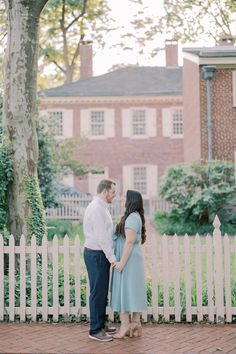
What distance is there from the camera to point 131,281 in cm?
591

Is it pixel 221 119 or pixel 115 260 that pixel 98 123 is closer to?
pixel 221 119

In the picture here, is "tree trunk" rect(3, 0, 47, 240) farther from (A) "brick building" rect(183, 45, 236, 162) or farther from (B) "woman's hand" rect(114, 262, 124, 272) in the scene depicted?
(A) "brick building" rect(183, 45, 236, 162)

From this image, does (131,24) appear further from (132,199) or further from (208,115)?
(132,199)

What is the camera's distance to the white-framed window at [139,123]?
97.0 ft

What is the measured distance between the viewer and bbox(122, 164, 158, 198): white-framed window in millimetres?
29750

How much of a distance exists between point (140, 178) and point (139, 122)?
3.23 m

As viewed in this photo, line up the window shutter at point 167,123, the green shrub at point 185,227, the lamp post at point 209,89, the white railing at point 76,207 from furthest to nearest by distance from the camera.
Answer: the window shutter at point 167,123 → the white railing at point 76,207 → the lamp post at point 209,89 → the green shrub at point 185,227

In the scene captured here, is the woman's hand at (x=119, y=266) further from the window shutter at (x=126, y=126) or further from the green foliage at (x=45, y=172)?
the window shutter at (x=126, y=126)

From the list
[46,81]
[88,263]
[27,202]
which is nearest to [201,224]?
[27,202]

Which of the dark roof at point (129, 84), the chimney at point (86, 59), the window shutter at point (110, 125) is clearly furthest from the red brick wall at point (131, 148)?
the chimney at point (86, 59)

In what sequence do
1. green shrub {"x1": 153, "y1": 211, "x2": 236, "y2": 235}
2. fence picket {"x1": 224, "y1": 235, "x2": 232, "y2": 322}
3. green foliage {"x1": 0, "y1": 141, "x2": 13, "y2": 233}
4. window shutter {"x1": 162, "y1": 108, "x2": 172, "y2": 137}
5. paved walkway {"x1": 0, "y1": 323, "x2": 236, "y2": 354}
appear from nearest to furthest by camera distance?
paved walkway {"x1": 0, "y1": 323, "x2": 236, "y2": 354}, fence picket {"x1": 224, "y1": 235, "x2": 232, "y2": 322}, green foliage {"x1": 0, "y1": 141, "x2": 13, "y2": 233}, green shrub {"x1": 153, "y1": 211, "x2": 236, "y2": 235}, window shutter {"x1": 162, "y1": 108, "x2": 172, "y2": 137}

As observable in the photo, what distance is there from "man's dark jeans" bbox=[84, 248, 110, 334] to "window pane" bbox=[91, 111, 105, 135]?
24.0 m

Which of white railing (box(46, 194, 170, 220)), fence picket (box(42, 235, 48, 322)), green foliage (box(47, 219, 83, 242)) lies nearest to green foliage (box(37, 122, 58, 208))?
green foliage (box(47, 219, 83, 242))

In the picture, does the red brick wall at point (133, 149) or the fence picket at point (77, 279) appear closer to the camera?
the fence picket at point (77, 279)
